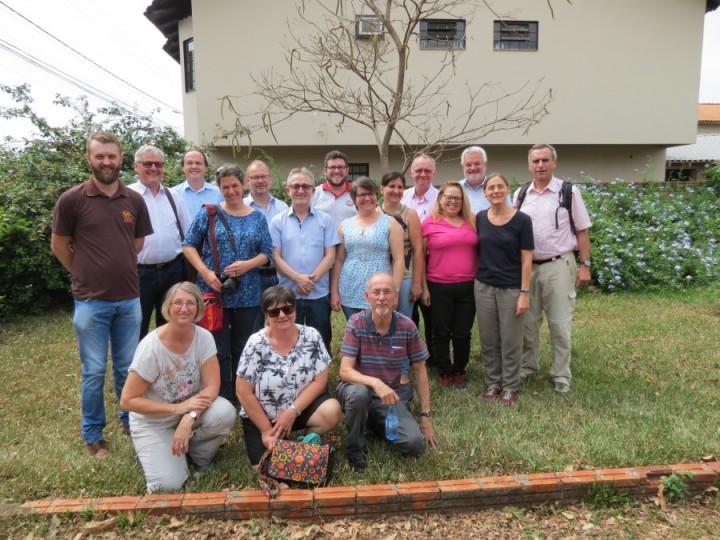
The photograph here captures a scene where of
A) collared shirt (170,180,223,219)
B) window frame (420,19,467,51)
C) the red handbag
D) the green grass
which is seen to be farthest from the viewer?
window frame (420,19,467,51)

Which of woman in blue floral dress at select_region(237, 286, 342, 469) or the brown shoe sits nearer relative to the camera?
woman in blue floral dress at select_region(237, 286, 342, 469)

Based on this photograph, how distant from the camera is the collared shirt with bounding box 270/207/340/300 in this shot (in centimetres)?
447

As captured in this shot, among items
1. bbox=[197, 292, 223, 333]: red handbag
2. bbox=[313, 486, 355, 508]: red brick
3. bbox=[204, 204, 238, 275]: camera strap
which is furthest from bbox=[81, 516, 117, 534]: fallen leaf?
bbox=[204, 204, 238, 275]: camera strap

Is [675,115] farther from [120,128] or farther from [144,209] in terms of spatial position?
[144,209]

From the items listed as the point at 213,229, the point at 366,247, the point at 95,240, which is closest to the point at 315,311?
the point at 366,247

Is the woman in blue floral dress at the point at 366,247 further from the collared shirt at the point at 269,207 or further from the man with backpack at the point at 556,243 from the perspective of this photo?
the man with backpack at the point at 556,243

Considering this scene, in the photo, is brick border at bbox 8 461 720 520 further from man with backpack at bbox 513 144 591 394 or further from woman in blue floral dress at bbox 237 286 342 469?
man with backpack at bbox 513 144 591 394

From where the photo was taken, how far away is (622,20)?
47.8ft

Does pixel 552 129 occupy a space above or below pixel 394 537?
above

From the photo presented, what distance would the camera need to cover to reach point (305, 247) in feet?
14.6

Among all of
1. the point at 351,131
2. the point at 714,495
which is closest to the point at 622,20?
the point at 351,131

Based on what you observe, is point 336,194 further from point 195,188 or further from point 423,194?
point 195,188

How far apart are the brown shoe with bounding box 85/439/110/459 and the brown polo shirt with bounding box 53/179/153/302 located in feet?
3.45

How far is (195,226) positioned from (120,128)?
32.3 ft
